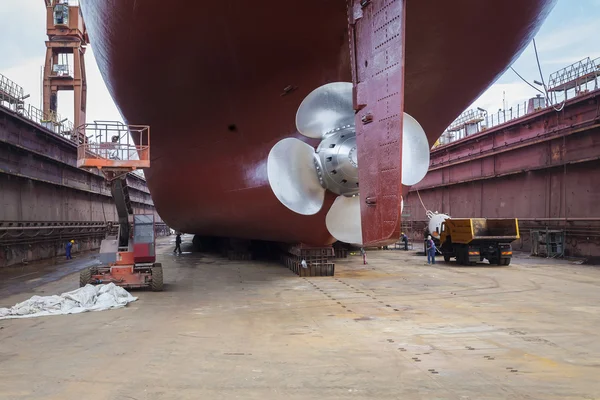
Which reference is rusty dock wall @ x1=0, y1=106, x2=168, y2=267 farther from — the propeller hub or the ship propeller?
the propeller hub

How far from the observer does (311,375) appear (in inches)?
172

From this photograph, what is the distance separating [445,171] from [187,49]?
66.1ft

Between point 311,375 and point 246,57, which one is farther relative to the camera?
point 246,57

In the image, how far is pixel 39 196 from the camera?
56.7ft

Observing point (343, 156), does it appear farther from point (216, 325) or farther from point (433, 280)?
point (433, 280)

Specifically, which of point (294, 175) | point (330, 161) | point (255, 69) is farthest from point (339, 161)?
point (255, 69)

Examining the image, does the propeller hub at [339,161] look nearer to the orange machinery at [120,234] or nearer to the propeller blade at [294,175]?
the propeller blade at [294,175]

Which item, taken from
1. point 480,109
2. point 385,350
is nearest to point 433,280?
point 385,350

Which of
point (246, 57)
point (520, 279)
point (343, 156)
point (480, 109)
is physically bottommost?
point (520, 279)

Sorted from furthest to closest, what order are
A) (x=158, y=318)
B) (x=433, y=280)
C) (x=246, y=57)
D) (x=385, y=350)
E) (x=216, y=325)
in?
1. (x=433, y=280)
2. (x=246, y=57)
3. (x=158, y=318)
4. (x=216, y=325)
5. (x=385, y=350)

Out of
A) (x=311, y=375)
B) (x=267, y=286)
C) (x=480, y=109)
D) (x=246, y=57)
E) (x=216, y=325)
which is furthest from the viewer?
(x=480, y=109)

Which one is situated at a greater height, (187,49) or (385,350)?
(187,49)

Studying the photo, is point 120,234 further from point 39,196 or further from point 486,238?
point 486,238

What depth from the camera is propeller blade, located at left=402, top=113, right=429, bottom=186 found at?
741 cm
